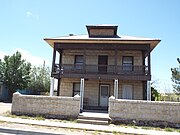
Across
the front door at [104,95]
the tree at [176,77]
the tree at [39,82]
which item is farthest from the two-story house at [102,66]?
the tree at [39,82]

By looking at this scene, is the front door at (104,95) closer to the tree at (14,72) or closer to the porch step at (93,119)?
the porch step at (93,119)

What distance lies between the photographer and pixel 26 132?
8953 millimetres

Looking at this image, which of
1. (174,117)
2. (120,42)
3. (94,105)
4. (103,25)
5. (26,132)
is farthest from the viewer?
(103,25)

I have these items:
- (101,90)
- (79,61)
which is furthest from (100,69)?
(79,61)

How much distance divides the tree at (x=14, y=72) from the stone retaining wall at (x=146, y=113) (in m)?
23.3

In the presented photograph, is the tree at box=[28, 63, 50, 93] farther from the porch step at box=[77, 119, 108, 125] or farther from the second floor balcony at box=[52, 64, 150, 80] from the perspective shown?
the porch step at box=[77, 119, 108, 125]

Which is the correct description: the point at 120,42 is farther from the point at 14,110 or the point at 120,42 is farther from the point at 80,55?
the point at 14,110

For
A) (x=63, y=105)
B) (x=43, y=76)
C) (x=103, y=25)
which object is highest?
(x=103, y=25)

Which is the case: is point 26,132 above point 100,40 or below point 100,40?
below

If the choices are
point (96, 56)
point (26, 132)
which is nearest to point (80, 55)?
point (96, 56)

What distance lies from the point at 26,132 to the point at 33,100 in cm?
554

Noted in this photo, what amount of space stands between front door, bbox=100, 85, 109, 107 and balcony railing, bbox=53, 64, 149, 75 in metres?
1.69

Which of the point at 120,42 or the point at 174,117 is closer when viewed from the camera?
the point at 174,117

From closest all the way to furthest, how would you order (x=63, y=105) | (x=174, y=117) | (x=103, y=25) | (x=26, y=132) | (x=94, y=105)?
1. (x=26, y=132)
2. (x=174, y=117)
3. (x=63, y=105)
4. (x=94, y=105)
5. (x=103, y=25)
